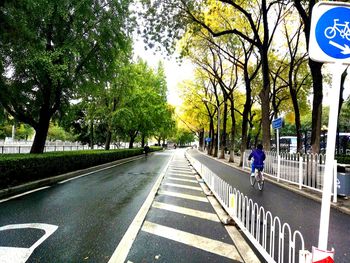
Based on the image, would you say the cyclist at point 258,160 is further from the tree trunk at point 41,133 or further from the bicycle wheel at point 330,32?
the tree trunk at point 41,133

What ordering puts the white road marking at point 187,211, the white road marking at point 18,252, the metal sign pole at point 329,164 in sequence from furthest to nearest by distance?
the white road marking at point 187,211
the white road marking at point 18,252
the metal sign pole at point 329,164

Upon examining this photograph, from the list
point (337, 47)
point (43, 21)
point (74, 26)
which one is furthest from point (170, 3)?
point (337, 47)

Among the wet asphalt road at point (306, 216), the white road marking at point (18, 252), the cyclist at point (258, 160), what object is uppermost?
the cyclist at point (258, 160)

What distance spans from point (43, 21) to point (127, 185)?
33.6ft

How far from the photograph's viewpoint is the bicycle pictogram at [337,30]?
2.71 meters

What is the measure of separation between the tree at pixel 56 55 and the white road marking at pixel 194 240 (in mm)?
11050

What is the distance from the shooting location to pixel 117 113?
32562 millimetres

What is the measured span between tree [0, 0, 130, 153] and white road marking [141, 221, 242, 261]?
11.0 meters

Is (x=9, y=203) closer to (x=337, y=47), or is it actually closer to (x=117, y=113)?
(x=337, y=47)

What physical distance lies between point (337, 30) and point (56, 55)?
49.8ft

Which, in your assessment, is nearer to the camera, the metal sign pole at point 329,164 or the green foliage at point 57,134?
the metal sign pole at point 329,164

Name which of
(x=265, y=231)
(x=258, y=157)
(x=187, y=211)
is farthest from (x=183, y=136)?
(x=265, y=231)

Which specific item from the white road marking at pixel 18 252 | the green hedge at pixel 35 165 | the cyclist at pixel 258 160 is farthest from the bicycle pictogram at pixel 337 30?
the green hedge at pixel 35 165

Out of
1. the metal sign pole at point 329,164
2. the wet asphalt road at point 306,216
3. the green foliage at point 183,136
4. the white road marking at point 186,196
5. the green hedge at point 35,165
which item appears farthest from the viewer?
the green foliage at point 183,136
